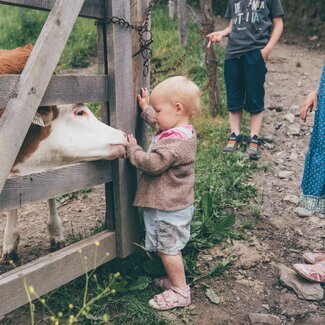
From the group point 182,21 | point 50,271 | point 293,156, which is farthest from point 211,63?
point 50,271

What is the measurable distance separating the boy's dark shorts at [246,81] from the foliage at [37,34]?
13.1 feet

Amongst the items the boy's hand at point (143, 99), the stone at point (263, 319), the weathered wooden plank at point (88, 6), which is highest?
the weathered wooden plank at point (88, 6)

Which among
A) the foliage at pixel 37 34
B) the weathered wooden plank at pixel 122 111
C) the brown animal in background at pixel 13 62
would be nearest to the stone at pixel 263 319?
the weathered wooden plank at pixel 122 111

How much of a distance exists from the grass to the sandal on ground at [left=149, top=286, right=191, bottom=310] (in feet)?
0.17

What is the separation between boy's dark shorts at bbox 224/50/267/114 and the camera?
468cm

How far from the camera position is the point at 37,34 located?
926cm

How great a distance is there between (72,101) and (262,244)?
1713 mm

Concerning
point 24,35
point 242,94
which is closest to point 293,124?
point 242,94

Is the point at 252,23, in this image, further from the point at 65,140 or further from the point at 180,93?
the point at 65,140

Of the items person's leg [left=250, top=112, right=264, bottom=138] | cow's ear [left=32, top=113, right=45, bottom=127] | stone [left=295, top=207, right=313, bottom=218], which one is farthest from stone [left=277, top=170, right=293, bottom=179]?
cow's ear [left=32, top=113, right=45, bottom=127]

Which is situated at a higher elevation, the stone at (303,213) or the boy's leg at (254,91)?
the boy's leg at (254,91)

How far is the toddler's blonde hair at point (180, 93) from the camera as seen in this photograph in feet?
8.90

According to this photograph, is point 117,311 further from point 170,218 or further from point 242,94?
point 242,94

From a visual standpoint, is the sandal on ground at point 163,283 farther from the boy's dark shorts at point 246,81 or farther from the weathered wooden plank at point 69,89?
the boy's dark shorts at point 246,81
